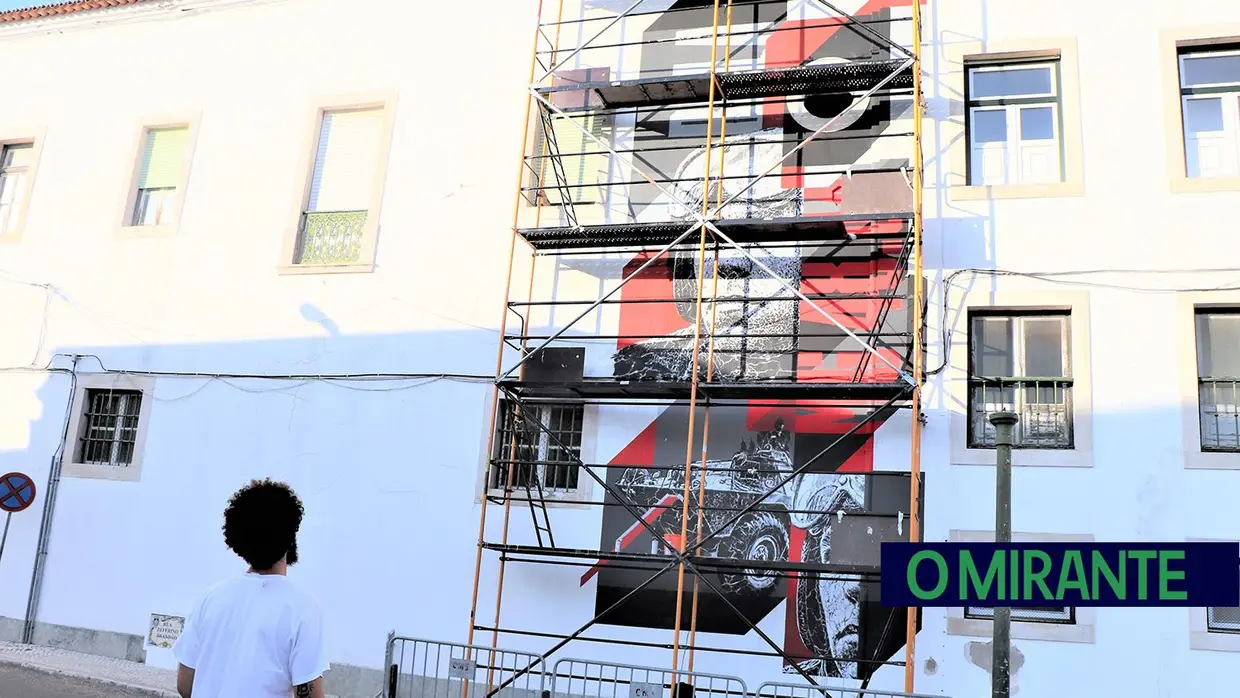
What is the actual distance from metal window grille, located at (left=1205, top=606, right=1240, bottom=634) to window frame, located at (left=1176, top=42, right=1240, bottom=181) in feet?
12.5

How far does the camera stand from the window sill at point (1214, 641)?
336 inches

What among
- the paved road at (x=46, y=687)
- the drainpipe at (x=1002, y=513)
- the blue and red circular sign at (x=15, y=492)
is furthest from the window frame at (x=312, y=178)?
the drainpipe at (x=1002, y=513)

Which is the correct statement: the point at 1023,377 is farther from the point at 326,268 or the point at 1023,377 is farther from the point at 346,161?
the point at 346,161

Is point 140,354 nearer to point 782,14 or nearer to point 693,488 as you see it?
point 693,488

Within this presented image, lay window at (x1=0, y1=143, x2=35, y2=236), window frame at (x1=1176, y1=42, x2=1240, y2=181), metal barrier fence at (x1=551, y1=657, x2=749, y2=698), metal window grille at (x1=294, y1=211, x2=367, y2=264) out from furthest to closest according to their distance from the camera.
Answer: window at (x1=0, y1=143, x2=35, y2=236)
metal window grille at (x1=294, y1=211, x2=367, y2=264)
window frame at (x1=1176, y1=42, x2=1240, y2=181)
metal barrier fence at (x1=551, y1=657, x2=749, y2=698)

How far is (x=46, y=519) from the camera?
1225cm

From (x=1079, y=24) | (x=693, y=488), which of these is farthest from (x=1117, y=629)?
(x=1079, y=24)

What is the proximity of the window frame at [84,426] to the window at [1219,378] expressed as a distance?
35.7ft

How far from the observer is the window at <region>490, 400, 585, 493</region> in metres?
10.5

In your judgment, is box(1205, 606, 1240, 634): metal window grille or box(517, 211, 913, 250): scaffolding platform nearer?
box(1205, 606, 1240, 634): metal window grille

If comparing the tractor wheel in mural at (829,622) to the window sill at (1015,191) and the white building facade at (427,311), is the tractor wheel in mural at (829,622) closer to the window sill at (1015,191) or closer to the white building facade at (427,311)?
the white building facade at (427,311)

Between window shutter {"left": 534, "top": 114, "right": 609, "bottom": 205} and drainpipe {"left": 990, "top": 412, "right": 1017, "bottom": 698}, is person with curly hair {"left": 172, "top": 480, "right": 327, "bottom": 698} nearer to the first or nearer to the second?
drainpipe {"left": 990, "top": 412, "right": 1017, "bottom": 698}

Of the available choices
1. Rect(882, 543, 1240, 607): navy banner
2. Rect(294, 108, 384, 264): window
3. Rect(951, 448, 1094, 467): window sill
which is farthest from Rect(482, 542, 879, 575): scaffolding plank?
Rect(294, 108, 384, 264): window

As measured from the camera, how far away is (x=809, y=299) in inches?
387
